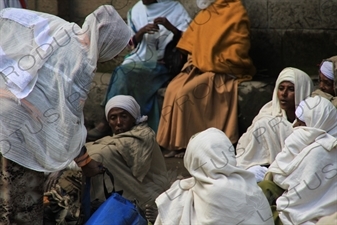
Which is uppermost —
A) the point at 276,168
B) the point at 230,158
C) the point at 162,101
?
the point at 230,158

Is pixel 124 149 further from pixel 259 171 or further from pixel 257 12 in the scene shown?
pixel 257 12

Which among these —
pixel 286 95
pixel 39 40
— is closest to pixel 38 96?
pixel 39 40

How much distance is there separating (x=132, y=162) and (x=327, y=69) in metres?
1.64

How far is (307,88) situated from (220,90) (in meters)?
1.18

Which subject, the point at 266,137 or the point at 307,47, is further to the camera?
the point at 307,47

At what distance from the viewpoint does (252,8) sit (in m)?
8.45

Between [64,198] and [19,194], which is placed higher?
[19,194]

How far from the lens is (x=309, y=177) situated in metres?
5.17

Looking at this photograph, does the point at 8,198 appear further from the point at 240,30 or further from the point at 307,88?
the point at 240,30

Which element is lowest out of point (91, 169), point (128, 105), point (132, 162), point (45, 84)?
point (132, 162)

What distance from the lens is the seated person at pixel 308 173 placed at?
515 cm

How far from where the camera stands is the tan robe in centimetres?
616

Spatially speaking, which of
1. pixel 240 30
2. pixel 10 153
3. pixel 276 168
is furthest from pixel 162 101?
pixel 10 153

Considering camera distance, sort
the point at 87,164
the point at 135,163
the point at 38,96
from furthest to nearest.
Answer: the point at 135,163 < the point at 87,164 < the point at 38,96
